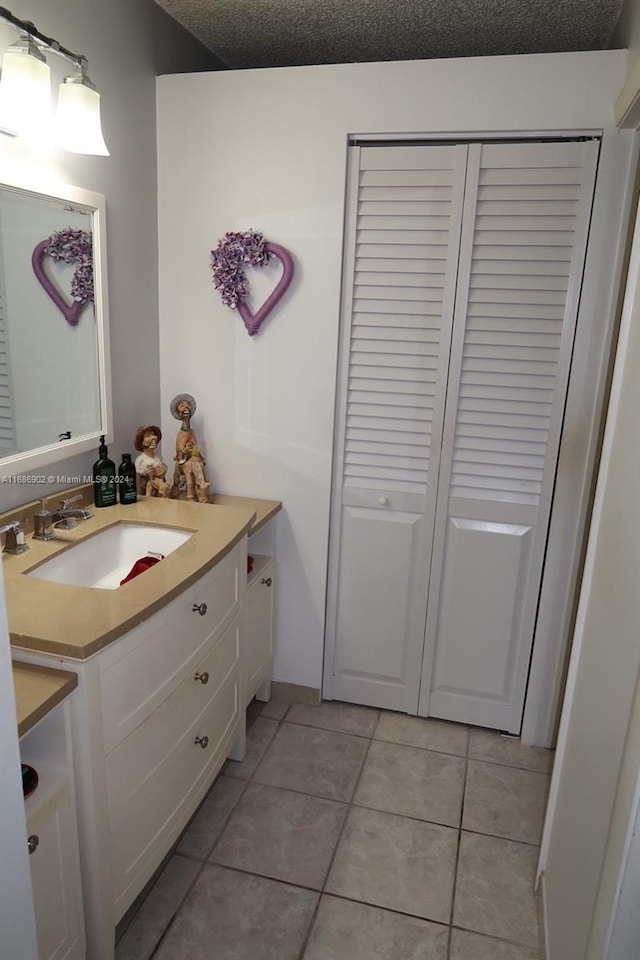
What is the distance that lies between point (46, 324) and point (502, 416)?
1404 mm

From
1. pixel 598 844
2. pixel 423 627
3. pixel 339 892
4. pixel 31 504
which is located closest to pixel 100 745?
pixel 31 504

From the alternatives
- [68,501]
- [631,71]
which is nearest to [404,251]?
[631,71]

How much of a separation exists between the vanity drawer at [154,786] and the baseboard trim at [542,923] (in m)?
0.93

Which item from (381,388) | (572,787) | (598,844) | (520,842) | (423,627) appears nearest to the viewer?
(598,844)

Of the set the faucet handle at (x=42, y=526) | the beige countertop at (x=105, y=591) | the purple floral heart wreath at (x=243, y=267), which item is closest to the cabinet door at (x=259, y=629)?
the beige countertop at (x=105, y=591)

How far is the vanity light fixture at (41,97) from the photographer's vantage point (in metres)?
1.39

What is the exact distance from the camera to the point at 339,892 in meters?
1.69

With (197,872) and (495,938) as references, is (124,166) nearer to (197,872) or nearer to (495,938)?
(197,872)

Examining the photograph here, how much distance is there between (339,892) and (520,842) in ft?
1.87

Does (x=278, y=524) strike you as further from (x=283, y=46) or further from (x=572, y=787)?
(x=283, y=46)

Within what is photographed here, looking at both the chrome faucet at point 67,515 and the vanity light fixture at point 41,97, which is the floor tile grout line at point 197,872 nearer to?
the chrome faucet at point 67,515

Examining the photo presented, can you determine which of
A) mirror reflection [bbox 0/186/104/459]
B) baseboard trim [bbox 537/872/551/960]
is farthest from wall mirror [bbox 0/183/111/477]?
baseboard trim [bbox 537/872/551/960]

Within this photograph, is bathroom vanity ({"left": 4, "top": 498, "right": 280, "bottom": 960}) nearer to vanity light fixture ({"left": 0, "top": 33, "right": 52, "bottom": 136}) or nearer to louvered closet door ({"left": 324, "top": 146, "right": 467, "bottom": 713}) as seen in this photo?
louvered closet door ({"left": 324, "top": 146, "right": 467, "bottom": 713})

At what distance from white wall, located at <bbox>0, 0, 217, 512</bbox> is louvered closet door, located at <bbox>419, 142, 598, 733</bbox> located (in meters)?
1.05
